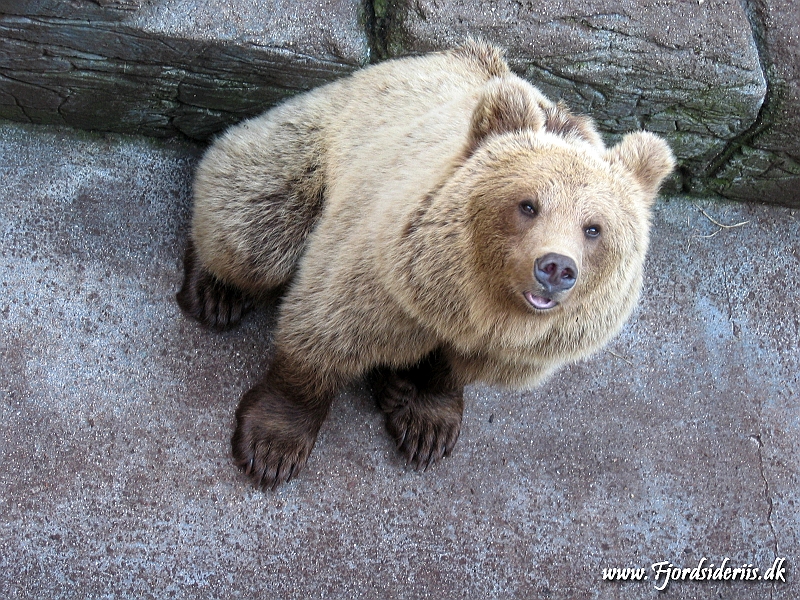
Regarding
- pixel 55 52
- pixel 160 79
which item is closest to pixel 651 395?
pixel 160 79

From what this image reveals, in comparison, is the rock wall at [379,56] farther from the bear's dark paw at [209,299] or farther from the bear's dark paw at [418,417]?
the bear's dark paw at [418,417]

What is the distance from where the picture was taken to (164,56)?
341cm

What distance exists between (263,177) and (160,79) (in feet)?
2.16

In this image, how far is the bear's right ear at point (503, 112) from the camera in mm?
2682

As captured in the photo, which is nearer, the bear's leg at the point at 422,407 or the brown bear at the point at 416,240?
the brown bear at the point at 416,240

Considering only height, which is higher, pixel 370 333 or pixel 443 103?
pixel 443 103

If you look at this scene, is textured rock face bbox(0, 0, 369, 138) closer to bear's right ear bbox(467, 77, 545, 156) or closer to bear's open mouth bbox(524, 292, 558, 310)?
bear's right ear bbox(467, 77, 545, 156)

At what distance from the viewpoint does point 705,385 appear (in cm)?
401

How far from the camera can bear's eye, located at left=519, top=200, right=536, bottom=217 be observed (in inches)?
97.6

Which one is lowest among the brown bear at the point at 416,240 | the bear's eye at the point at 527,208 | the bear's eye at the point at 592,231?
the brown bear at the point at 416,240

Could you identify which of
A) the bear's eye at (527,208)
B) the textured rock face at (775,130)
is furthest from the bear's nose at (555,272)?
the textured rock face at (775,130)

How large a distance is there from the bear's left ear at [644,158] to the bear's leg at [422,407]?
1159 millimetres

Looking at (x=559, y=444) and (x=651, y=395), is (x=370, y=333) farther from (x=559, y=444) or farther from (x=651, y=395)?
(x=651, y=395)

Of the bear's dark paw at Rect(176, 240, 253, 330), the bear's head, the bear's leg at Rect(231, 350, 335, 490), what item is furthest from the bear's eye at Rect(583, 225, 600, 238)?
the bear's dark paw at Rect(176, 240, 253, 330)
